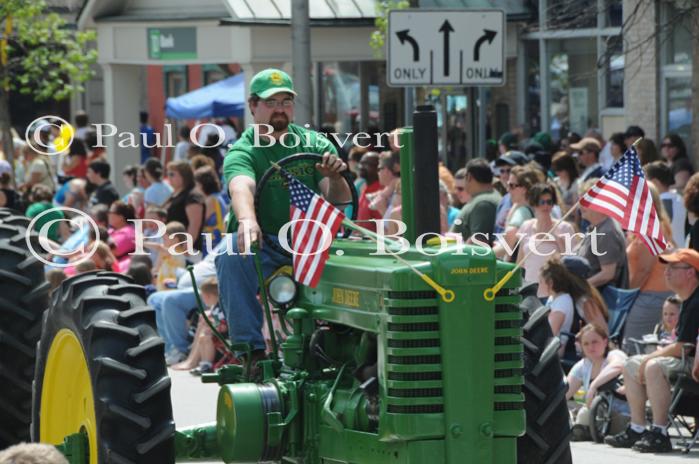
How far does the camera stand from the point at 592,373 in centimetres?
1112

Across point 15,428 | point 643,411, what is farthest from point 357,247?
point 643,411

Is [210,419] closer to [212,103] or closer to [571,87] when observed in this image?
[571,87]

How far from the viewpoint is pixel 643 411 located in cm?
1041

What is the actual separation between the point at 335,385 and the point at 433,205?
Answer: 95 centimetres

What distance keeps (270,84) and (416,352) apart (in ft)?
7.31

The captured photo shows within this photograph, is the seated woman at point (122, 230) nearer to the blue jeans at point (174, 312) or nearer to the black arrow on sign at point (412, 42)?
the blue jeans at point (174, 312)

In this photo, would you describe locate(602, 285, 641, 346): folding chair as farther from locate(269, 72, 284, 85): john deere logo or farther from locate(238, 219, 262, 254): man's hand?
locate(238, 219, 262, 254): man's hand

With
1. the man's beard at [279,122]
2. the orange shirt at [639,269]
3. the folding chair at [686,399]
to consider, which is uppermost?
the man's beard at [279,122]

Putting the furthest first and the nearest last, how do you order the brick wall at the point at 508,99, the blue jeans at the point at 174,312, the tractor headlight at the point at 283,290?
the brick wall at the point at 508,99 < the blue jeans at the point at 174,312 < the tractor headlight at the point at 283,290

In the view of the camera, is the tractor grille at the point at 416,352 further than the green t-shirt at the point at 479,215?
No

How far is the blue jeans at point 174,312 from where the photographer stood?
15.1 metres

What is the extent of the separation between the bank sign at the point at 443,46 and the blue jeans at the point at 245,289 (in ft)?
15.1
